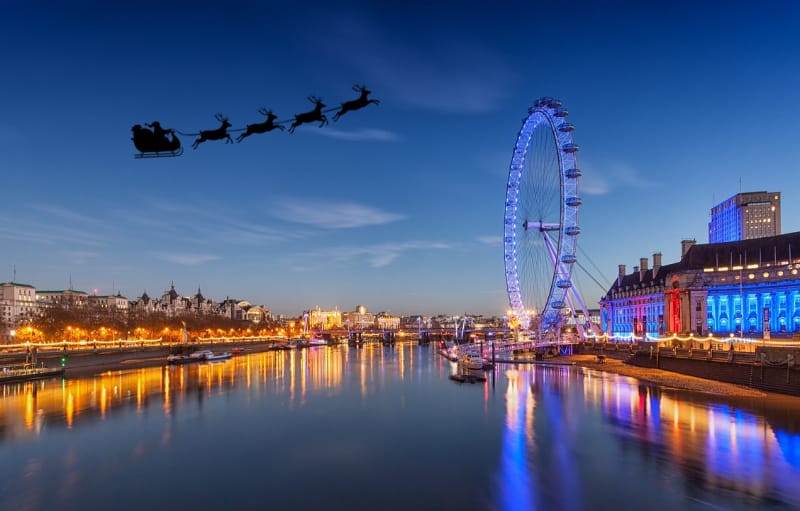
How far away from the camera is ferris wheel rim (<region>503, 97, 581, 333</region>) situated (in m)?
64.5

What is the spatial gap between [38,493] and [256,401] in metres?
22.7

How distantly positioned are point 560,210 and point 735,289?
31012 millimetres

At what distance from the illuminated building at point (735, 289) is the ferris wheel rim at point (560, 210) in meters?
17.8

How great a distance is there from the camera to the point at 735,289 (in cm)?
7681

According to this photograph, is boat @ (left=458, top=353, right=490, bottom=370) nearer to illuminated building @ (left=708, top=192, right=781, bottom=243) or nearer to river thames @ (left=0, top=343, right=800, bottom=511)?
river thames @ (left=0, top=343, right=800, bottom=511)

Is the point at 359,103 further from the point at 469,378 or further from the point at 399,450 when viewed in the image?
the point at 469,378

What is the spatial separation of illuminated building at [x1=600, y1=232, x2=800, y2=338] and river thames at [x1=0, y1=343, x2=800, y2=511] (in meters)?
37.6

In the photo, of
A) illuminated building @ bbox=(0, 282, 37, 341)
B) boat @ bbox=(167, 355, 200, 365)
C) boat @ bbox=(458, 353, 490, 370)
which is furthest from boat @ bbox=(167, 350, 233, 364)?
illuminated building @ bbox=(0, 282, 37, 341)

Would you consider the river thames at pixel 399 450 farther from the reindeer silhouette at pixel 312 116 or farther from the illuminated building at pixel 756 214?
the illuminated building at pixel 756 214

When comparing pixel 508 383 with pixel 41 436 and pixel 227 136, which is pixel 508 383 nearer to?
pixel 41 436

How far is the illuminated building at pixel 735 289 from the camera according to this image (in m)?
70.6

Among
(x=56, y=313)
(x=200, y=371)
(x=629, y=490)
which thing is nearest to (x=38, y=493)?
(x=629, y=490)

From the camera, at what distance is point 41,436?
28.7 meters

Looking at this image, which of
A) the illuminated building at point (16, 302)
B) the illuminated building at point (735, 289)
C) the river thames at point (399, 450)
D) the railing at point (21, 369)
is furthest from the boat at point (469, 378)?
the illuminated building at point (16, 302)
